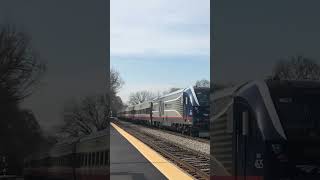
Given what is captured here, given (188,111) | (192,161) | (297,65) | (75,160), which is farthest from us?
(188,111)

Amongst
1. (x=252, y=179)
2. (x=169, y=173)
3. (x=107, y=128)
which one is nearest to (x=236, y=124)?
(x=252, y=179)

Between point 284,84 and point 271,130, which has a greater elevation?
point 284,84

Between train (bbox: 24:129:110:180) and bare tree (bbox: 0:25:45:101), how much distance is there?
2.48 ft

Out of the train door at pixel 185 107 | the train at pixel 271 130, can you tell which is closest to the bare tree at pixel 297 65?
the train at pixel 271 130

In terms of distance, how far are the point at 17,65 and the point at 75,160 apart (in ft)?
4.62

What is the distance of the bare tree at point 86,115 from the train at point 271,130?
6.04ft

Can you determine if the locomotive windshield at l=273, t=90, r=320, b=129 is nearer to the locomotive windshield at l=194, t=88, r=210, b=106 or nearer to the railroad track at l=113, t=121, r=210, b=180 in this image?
the railroad track at l=113, t=121, r=210, b=180

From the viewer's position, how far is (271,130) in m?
6.43

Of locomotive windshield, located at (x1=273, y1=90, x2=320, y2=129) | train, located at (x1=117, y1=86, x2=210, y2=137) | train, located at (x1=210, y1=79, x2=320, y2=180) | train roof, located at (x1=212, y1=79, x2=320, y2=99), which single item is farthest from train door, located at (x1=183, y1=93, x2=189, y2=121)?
locomotive windshield, located at (x1=273, y1=90, x2=320, y2=129)

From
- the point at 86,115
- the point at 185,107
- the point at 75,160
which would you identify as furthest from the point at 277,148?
the point at 185,107

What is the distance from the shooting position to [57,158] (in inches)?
257

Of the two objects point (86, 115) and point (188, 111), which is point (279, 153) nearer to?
point (86, 115)

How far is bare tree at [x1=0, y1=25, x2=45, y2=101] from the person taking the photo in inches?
227

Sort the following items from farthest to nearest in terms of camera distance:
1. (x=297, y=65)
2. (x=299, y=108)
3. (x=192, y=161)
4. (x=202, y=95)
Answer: (x=202, y=95) < (x=297, y=65) < (x=192, y=161) < (x=299, y=108)
